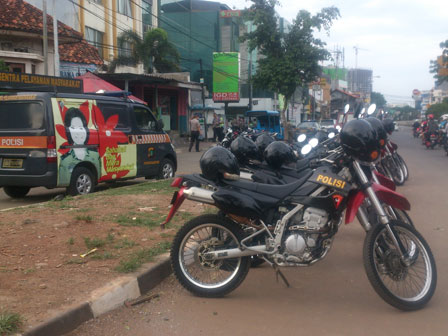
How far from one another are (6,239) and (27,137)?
134 inches

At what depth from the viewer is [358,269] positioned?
484 centimetres

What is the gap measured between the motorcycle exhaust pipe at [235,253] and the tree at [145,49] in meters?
25.7

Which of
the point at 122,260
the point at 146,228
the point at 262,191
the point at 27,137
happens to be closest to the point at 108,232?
the point at 146,228

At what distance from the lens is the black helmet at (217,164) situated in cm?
407

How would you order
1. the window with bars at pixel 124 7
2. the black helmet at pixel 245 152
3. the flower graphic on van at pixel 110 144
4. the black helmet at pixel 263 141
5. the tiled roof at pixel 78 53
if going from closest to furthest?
1. the black helmet at pixel 245 152
2. the black helmet at pixel 263 141
3. the flower graphic on van at pixel 110 144
4. the tiled roof at pixel 78 53
5. the window with bars at pixel 124 7

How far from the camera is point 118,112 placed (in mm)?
9711

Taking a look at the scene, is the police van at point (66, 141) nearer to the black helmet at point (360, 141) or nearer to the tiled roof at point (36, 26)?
the black helmet at point (360, 141)

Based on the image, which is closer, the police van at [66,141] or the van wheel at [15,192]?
the police van at [66,141]

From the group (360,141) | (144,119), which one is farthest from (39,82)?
(360,141)

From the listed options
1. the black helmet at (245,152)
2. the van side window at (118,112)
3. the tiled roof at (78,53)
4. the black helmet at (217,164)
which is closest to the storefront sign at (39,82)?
the van side window at (118,112)

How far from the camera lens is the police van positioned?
7984mm

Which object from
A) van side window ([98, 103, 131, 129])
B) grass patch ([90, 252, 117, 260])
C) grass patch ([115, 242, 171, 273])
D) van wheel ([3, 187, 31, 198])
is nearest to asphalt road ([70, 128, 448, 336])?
grass patch ([115, 242, 171, 273])

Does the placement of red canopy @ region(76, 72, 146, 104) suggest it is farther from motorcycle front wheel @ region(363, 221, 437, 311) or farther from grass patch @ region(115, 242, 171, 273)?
motorcycle front wheel @ region(363, 221, 437, 311)

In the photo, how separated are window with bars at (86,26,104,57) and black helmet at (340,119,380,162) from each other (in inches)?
997
